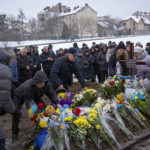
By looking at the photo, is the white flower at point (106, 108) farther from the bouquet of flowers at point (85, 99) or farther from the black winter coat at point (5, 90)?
the black winter coat at point (5, 90)

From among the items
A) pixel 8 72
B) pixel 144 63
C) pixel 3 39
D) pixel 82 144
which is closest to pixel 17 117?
pixel 82 144

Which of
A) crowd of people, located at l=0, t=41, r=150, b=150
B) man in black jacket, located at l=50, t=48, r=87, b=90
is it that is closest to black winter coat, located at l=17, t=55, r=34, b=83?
crowd of people, located at l=0, t=41, r=150, b=150

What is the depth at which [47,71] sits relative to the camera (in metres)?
9.22

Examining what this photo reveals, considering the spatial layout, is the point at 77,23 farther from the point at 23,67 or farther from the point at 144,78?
the point at 144,78

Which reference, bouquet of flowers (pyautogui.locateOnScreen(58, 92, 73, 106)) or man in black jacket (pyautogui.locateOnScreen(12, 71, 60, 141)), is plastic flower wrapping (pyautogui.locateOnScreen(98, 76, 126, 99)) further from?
man in black jacket (pyautogui.locateOnScreen(12, 71, 60, 141))

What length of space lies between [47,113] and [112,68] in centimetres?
357

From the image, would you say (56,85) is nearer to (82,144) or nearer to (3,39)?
(82,144)

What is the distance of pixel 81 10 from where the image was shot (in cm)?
6556

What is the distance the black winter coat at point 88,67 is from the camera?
900 cm

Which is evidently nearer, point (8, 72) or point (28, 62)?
point (8, 72)

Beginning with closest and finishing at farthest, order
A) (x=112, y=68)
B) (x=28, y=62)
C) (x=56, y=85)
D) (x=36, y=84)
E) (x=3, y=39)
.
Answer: (x=36, y=84) → (x=56, y=85) → (x=112, y=68) → (x=28, y=62) → (x=3, y=39)

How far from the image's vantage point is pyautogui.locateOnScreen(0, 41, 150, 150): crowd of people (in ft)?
8.82

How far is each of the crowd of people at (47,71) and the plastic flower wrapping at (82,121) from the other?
391 millimetres

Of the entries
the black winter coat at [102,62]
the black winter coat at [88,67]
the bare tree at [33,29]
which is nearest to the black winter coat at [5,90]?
the black winter coat at [88,67]
